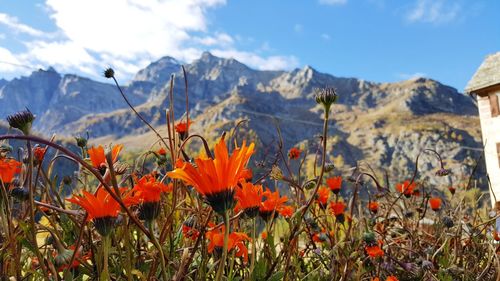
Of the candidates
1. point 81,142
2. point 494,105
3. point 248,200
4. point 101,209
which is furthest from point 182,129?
point 494,105

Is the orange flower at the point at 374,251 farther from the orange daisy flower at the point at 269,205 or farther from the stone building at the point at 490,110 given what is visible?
the stone building at the point at 490,110

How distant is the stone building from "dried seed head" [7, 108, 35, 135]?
16175mm

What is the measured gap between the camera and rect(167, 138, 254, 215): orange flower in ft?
3.00

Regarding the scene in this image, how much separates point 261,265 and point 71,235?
94 centimetres

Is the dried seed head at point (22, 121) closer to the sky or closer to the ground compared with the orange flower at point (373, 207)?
closer to the sky

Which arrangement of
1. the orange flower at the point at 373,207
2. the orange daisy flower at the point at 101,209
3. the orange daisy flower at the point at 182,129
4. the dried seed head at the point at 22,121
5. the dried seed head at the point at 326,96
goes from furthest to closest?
the orange flower at the point at 373,207, the orange daisy flower at the point at 182,129, the dried seed head at the point at 326,96, the dried seed head at the point at 22,121, the orange daisy flower at the point at 101,209

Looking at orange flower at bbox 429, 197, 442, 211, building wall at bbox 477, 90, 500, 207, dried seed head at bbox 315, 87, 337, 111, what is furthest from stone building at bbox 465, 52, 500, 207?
dried seed head at bbox 315, 87, 337, 111

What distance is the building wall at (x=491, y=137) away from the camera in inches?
590

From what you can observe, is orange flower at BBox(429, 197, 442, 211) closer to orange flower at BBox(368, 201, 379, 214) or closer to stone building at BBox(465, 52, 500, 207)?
orange flower at BBox(368, 201, 379, 214)

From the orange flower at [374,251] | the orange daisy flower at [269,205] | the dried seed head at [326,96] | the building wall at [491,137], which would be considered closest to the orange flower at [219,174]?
the dried seed head at [326,96]

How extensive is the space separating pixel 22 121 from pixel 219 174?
61 cm

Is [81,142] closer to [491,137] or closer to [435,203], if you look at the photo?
[435,203]

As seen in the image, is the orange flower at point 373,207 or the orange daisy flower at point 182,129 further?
the orange flower at point 373,207

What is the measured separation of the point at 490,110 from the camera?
15844 millimetres
